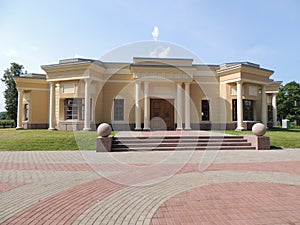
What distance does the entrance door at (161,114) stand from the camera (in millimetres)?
19984

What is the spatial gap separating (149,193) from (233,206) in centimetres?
166

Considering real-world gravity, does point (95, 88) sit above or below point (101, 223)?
above

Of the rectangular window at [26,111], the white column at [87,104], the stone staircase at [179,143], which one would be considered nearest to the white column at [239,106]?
the stone staircase at [179,143]

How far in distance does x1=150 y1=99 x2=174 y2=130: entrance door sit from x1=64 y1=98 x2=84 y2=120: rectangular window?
5952mm

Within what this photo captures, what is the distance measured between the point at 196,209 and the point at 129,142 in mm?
8485

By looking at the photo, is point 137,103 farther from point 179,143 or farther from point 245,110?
point 245,110

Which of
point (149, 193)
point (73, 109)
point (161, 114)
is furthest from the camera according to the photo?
point (161, 114)

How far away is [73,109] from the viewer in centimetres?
1919

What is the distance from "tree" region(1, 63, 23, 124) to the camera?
34.8m

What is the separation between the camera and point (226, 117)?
67.1 ft

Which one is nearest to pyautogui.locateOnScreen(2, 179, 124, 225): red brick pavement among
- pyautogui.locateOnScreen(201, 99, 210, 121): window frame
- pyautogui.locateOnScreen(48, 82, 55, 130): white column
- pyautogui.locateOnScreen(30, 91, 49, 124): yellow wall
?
pyautogui.locateOnScreen(48, 82, 55, 130): white column

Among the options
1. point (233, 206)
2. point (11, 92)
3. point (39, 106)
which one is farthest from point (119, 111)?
point (11, 92)

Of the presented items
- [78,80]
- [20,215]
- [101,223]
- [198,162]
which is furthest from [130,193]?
[78,80]

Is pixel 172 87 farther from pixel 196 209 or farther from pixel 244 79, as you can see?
pixel 196 209
